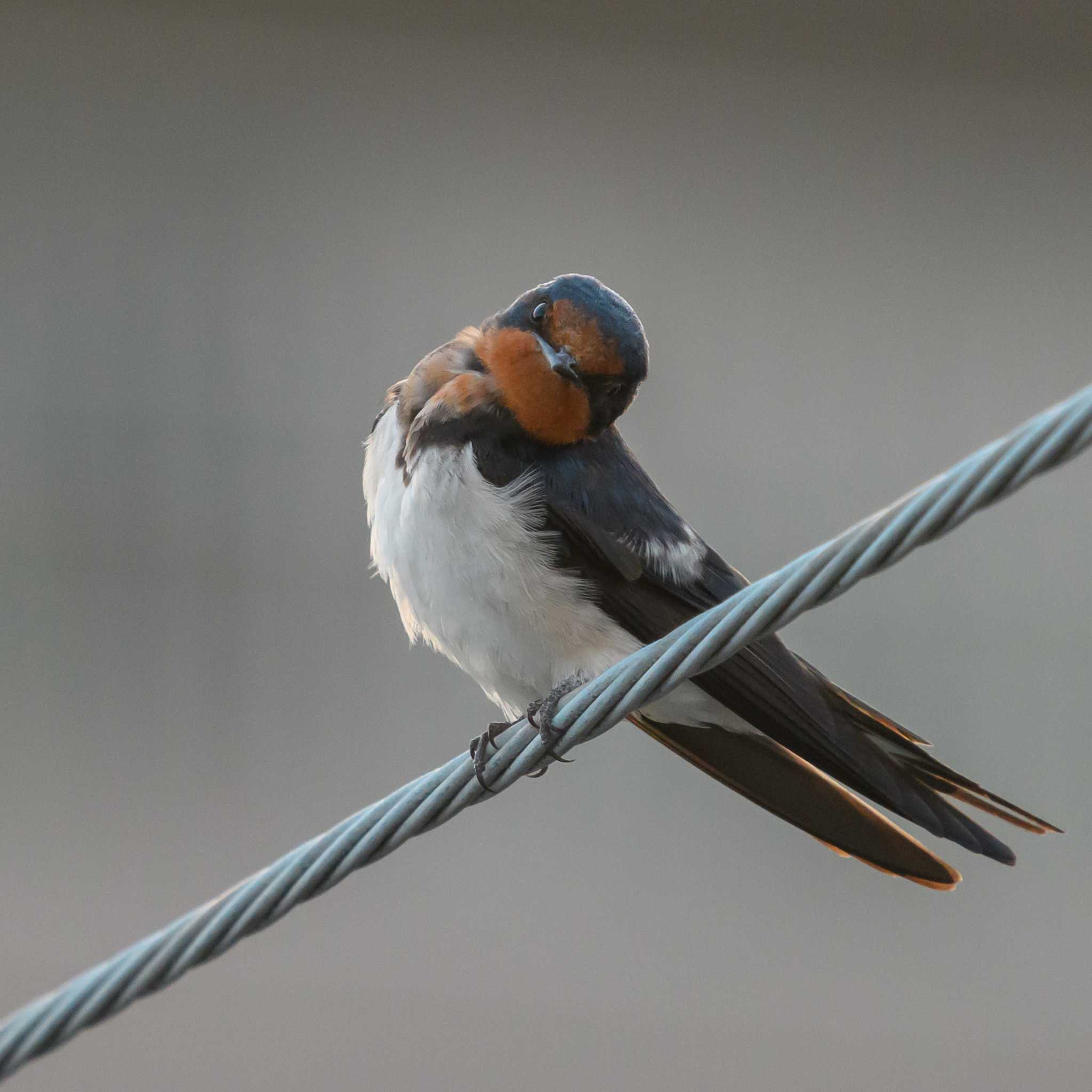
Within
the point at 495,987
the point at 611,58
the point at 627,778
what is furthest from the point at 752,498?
the point at 495,987

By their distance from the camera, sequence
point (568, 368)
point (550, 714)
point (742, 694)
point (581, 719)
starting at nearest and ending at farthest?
point (581, 719), point (550, 714), point (742, 694), point (568, 368)

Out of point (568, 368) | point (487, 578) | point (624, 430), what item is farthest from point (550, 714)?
point (624, 430)

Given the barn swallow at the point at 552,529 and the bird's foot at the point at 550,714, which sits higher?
the barn swallow at the point at 552,529

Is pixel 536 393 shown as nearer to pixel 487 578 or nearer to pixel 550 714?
pixel 487 578

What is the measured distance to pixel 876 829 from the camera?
1.70 meters

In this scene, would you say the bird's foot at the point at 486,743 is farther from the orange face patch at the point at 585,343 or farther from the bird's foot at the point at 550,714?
the orange face patch at the point at 585,343

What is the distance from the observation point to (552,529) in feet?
6.06

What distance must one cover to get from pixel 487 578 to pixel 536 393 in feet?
0.85

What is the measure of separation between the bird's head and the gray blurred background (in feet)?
9.75

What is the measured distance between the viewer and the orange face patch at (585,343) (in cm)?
181

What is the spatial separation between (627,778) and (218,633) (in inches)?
62.2

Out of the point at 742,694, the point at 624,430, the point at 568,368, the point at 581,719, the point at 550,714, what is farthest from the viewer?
the point at 624,430

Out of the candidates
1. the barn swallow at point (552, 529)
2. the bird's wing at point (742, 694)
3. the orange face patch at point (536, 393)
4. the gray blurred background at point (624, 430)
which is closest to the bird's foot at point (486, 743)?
the barn swallow at point (552, 529)

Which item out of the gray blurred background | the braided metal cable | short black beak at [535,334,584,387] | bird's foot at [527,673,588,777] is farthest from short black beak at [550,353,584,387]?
the gray blurred background
